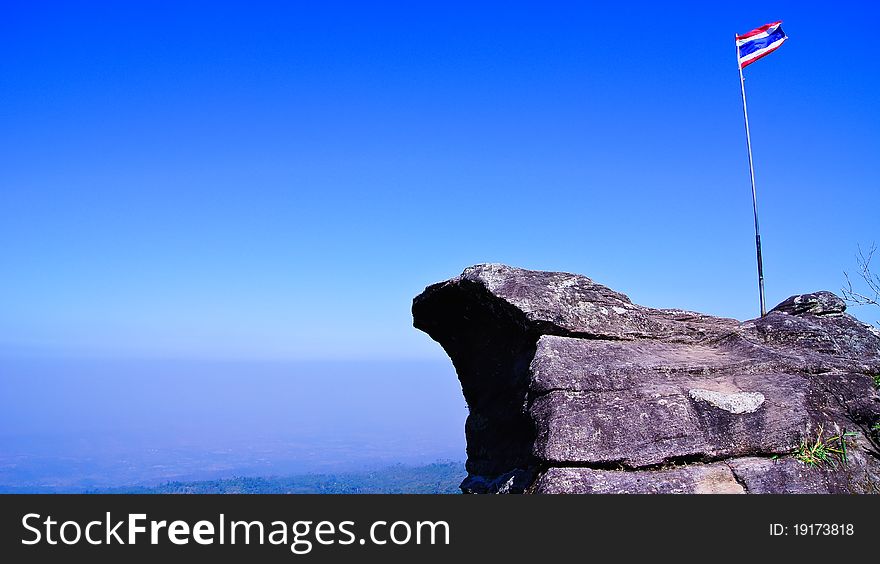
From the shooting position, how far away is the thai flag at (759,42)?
25.0 m

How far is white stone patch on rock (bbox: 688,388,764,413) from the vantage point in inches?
355

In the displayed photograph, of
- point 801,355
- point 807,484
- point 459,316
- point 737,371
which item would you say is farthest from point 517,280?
point 807,484

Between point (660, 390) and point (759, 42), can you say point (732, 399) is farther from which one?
point (759, 42)

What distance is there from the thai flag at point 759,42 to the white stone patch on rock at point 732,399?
20188 mm

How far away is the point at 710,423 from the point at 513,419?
15.6 ft

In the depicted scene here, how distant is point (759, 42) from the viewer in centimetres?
2530

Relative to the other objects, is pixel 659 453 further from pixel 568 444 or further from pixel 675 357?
pixel 675 357

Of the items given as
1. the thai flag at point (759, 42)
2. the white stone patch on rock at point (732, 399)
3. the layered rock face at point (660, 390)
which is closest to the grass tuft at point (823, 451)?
the layered rock face at point (660, 390)

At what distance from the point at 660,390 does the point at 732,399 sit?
0.96 m

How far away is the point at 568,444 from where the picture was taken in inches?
331

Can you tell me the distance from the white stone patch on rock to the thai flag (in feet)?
66.2

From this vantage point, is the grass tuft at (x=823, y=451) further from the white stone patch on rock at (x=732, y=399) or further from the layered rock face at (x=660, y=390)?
the white stone patch on rock at (x=732, y=399)

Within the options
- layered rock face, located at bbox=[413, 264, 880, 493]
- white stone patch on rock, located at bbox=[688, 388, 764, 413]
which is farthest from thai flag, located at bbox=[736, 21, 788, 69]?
white stone patch on rock, located at bbox=[688, 388, 764, 413]
